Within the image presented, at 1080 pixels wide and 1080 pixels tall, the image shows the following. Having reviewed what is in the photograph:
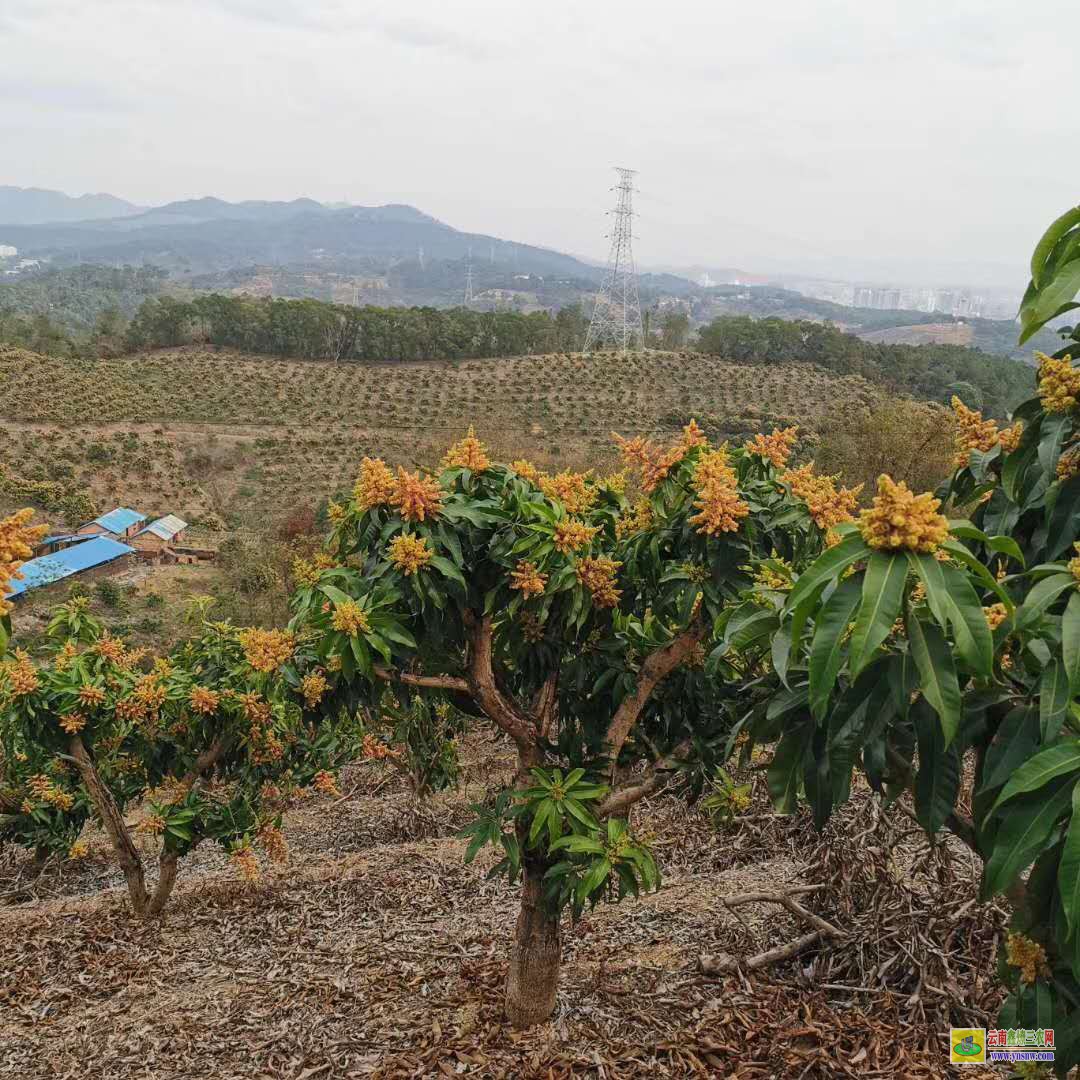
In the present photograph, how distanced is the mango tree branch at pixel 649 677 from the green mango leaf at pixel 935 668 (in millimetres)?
1357

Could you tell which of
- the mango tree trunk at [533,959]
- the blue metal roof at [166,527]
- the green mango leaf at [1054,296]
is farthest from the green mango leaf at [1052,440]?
the blue metal roof at [166,527]

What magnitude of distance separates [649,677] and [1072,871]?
1.78 metres

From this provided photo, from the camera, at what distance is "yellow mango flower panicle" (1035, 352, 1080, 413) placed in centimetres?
209

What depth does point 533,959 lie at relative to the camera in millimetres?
3398

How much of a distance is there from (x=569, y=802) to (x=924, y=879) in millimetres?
2301

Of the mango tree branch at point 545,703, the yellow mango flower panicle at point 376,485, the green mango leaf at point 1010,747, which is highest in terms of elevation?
the yellow mango flower panicle at point 376,485

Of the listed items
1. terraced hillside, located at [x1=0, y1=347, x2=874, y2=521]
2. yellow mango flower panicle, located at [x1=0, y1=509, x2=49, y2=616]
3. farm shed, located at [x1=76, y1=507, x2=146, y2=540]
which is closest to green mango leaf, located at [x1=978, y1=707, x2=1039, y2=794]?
yellow mango flower panicle, located at [x1=0, y1=509, x2=49, y2=616]

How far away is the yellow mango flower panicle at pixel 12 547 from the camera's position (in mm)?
1775

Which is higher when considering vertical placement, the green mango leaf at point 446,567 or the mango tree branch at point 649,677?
the green mango leaf at point 446,567

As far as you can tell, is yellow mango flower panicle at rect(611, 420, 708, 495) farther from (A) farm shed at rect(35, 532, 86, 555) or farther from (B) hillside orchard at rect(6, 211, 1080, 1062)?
(A) farm shed at rect(35, 532, 86, 555)

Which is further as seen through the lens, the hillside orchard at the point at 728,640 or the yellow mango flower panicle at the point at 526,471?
the yellow mango flower panicle at the point at 526,471

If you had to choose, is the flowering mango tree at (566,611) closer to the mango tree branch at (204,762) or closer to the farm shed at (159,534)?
the mango tree branch at (204,762)

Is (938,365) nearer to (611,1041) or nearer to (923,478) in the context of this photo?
(923,478)

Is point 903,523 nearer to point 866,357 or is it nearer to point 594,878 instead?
point 594,878
